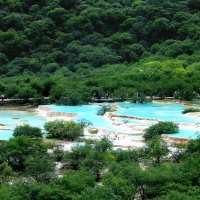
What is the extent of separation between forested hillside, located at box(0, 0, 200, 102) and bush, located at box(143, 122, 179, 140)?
13.5 meters

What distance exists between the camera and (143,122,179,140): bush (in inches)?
922

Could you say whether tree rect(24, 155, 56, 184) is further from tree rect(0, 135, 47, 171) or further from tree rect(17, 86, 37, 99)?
tree rect(17, 86, 37, 99)

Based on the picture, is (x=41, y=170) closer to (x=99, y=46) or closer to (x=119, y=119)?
(x=119, y=119)

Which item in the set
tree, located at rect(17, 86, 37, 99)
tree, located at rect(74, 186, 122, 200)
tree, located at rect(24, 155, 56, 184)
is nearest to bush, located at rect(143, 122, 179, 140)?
tree, located at rect(24, 155, 56, 184)

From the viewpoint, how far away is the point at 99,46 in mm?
52875

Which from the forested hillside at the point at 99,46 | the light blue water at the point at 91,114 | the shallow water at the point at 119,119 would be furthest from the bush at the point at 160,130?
the forested hillside at the point at 99,46

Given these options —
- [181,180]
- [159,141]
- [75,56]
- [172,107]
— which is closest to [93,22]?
[75,56]

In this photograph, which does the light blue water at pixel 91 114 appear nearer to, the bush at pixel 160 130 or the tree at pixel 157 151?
the bush at pixel 160 130

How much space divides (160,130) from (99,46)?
30108 mm

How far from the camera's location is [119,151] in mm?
19328

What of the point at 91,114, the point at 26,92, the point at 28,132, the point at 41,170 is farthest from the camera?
the point at 26,92

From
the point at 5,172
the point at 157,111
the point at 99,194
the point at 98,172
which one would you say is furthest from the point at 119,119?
the point at 99,194

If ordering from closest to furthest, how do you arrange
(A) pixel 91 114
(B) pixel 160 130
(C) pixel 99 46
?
(B) pixel 160 130, (A) pixel 91 114, (C) pixel 99 46

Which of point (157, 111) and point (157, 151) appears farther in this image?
point (157, 111)
